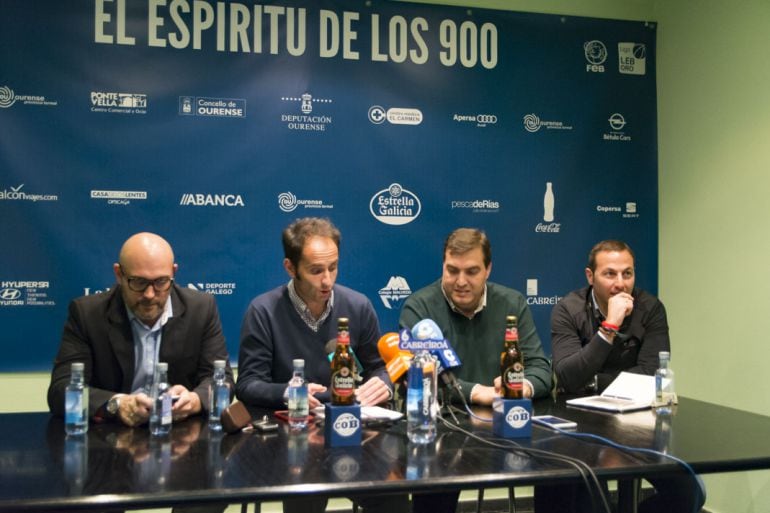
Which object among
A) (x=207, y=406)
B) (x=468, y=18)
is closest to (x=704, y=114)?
(x=468, y=18)

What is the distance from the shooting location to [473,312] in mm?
3047

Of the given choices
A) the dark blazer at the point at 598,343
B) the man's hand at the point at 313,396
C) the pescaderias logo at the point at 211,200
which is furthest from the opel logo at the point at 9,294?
the dark blazer at the point at 598,343

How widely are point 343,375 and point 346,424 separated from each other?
0.42ft

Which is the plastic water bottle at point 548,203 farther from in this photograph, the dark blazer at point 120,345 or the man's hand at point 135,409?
the man's hand at point 135,409

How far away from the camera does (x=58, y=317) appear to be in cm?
374

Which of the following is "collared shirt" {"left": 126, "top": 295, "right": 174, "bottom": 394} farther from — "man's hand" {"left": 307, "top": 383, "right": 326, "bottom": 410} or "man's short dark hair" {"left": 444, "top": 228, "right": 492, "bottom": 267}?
"man's short dark hair" {"left": 444, "top": 228, "right": 492, "bottom": 267}

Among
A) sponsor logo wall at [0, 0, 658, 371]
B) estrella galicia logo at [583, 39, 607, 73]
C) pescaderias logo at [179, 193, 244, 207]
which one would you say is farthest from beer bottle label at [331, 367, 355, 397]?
estrella galicia logo at [583, 39, 607, 73]

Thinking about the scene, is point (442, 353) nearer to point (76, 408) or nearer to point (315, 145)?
point (76, 408)

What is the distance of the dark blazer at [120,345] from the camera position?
2.58 metres

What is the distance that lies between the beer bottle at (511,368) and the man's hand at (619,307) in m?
1.08

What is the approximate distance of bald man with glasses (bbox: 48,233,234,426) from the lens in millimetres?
2508

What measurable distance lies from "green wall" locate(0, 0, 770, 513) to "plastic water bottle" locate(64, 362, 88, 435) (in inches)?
72.8

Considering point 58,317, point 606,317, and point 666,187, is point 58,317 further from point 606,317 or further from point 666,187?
point 666,187

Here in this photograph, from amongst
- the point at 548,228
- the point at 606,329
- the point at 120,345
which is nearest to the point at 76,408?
the point at 120,345
